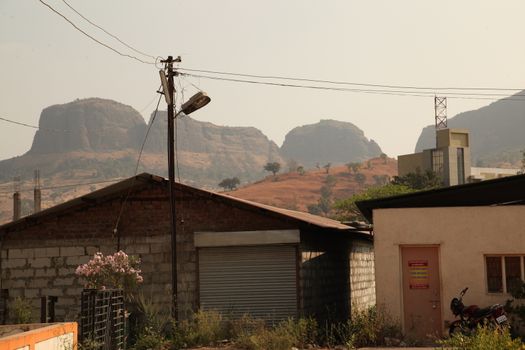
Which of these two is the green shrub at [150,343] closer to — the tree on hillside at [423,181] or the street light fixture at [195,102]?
the street light fixture at [195,102]

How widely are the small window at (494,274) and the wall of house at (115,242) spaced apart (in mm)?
5049

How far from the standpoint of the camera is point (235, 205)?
64.8ft

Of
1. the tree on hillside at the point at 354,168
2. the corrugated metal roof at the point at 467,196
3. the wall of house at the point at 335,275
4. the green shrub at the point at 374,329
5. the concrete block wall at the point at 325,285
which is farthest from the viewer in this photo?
the tree on hillside at the point at 354,168

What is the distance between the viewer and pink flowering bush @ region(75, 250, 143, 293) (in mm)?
17930

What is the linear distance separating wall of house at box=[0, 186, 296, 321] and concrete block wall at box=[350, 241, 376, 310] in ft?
24.3

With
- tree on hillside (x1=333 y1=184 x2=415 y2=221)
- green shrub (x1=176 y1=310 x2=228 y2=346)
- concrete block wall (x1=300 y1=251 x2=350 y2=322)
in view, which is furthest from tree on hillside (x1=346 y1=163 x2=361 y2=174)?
green shrub (x1=176 y1=310 x2=228 y2=346)

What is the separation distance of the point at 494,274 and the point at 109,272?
9.11 metres

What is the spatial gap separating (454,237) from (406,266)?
1.34 metres

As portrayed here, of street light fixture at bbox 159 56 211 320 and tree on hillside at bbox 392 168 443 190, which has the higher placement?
tree on hillside at bbox 392 168 443 190

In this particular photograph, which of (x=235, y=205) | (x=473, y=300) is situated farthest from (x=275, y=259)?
(x=473, y=300)

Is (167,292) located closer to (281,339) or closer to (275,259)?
(275,259)

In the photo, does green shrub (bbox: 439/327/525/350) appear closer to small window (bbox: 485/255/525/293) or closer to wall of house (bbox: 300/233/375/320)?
small window (bbox: 485/255/525/293)

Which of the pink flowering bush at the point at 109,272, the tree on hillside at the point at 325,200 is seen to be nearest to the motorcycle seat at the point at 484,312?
the pink flowering bush at the point at 109,272

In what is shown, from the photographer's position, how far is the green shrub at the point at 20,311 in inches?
770
